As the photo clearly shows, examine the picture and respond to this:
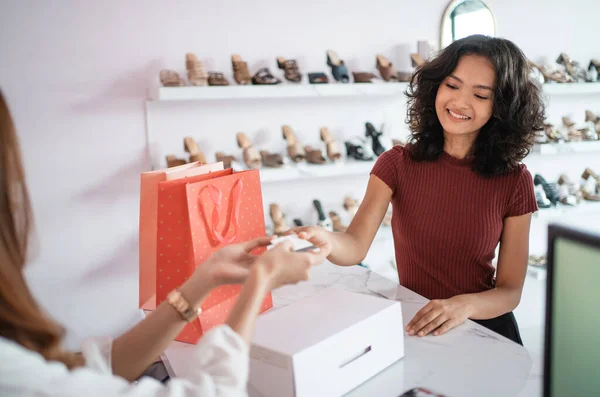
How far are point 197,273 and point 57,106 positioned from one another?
6.80 ft

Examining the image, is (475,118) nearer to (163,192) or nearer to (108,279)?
(163,192)

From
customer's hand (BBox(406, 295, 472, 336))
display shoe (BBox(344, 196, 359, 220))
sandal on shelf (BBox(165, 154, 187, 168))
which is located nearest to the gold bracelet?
customer's hand (BBox(406, 295, 472, 336))

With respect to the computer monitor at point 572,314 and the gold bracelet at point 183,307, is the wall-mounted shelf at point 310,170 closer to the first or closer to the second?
the gold bracelet at point 183,307

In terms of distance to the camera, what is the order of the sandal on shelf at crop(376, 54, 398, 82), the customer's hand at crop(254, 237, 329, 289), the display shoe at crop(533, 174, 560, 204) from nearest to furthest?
the customer's hand at crop(254, 237, 329, 289)
the sandal on shelf at crop(376, 54, 398, 82)
the display shoe at crop(533, 174, 560, 204)

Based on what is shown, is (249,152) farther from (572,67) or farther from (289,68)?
(572,67)

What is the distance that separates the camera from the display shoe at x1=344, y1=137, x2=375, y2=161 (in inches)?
118

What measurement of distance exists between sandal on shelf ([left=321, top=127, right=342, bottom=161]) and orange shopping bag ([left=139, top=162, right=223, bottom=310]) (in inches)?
66.2

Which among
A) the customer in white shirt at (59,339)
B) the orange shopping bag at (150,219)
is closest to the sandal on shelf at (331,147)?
the orange shopping bag at (150,219)

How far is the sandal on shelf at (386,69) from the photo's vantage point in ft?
10.1

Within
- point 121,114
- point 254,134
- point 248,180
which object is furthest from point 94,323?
point 248,180

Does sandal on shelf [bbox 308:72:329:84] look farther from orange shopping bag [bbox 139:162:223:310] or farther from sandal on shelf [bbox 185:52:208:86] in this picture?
orange shopping bag [bbox 139:162:223:310]

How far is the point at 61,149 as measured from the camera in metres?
2.65

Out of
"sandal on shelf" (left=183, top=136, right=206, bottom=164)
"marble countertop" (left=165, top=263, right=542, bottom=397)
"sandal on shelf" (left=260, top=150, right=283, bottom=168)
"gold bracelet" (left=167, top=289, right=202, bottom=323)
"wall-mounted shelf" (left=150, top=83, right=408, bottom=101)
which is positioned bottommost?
"marble countertop" (left=165, top=263, right=542, bottom=397)

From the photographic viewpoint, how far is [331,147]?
2.96m
